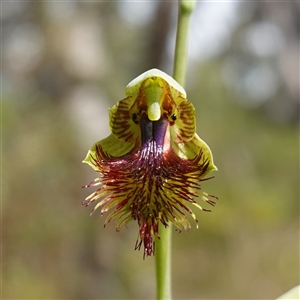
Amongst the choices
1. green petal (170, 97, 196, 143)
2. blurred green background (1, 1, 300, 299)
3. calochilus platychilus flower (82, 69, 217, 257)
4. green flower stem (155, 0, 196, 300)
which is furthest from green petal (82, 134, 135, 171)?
blurred green background (1, 1, 300, 299)

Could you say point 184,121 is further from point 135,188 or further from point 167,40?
point 167,40

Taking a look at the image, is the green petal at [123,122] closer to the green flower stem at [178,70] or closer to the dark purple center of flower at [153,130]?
the dark purple center of flower at [153,130]

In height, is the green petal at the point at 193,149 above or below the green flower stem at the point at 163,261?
above

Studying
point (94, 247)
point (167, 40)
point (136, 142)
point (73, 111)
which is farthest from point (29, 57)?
point (136, 142)

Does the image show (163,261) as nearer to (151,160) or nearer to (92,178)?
(151,160)

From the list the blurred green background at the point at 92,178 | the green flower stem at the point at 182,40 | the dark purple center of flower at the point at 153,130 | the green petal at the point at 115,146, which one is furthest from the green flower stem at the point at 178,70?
the blurred green background at the point at 92,178

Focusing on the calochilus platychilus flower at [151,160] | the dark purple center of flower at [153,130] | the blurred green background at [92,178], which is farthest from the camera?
the blurred green background at [92,178]

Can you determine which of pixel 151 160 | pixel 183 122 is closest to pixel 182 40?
pixel 183 122

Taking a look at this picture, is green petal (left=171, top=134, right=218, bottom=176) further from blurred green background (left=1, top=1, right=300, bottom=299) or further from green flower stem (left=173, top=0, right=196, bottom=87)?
blurred green background (left=1, top=1, right=300, bottom=299)
